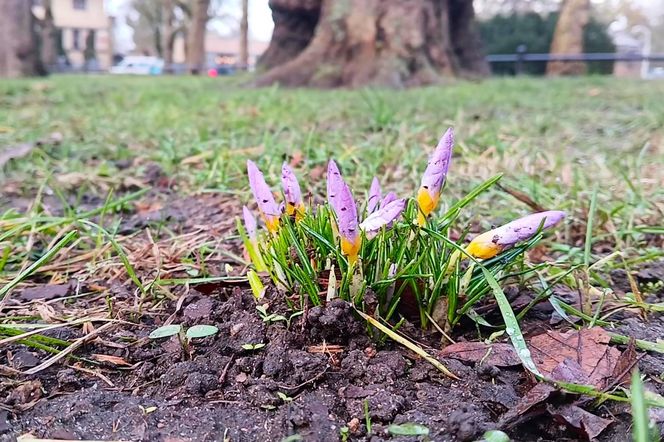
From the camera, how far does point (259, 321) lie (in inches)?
51.4

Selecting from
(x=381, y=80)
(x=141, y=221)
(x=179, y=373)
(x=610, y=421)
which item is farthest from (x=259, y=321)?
(x=381, y=80)

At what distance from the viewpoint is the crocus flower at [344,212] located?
117 centimetres

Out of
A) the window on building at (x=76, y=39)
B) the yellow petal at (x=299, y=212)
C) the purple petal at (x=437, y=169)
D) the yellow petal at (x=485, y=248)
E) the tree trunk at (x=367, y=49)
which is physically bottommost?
the yellow petal at (x=485, y=248)

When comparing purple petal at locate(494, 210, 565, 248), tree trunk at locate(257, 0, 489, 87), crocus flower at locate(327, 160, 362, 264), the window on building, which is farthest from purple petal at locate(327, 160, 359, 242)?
the window on building

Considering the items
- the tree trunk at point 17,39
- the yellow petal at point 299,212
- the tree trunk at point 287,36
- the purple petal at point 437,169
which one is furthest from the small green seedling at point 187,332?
the tree trunk at point 17,39

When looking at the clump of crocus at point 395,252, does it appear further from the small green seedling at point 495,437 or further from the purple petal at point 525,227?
the small green seedling at point 495,437

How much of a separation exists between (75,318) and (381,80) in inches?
293

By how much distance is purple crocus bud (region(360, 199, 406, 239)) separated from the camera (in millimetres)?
1216

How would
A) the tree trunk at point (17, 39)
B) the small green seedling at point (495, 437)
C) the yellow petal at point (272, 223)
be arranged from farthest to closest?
the tree trunk at point (17, 39) → the yellow petal at point (272, 223) → the small green seedling at point (495, 437)

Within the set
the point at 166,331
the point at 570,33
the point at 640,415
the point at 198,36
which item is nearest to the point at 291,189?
the point at 166,331

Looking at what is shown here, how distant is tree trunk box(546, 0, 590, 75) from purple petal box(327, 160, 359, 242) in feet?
54.9

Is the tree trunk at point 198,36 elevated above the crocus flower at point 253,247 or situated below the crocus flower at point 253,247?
above

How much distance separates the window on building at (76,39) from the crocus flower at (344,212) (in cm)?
6144

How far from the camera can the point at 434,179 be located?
1.27 m
